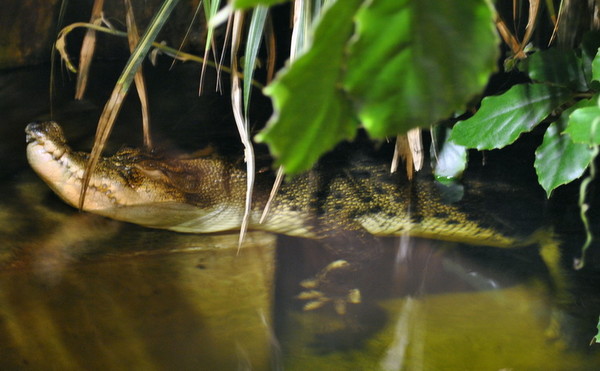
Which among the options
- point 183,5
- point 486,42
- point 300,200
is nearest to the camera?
point 486,42

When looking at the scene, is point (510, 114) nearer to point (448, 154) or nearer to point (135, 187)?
point (448, 154)

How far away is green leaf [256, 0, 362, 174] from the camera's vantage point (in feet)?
1.39

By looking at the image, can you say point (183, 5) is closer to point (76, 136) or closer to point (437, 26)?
point (76, 136)

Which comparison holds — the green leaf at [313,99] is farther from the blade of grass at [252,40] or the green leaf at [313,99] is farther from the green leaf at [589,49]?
the green leaf at [589,49]

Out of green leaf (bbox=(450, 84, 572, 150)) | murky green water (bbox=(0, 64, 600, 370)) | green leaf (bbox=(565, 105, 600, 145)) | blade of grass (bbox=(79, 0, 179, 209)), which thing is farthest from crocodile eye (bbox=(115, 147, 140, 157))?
green leaf (bbox=(565, 105, 600, 145))

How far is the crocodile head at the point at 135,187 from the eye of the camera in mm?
1736

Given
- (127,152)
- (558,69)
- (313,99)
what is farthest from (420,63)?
(127,152)

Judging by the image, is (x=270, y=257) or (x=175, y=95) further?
(x=175, y=95)

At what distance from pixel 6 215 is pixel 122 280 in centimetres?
50

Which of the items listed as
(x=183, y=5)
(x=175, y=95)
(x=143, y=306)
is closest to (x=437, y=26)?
(x=143, y=306)

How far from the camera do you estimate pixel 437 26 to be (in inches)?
17.7

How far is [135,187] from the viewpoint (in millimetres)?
1776

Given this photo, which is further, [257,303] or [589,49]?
[257,303]

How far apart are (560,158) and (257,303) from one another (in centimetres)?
82
